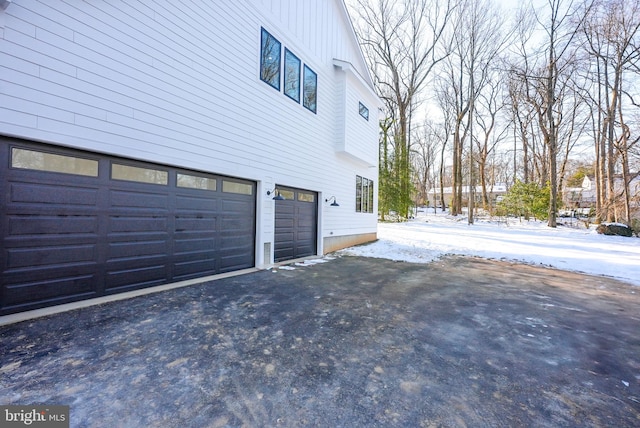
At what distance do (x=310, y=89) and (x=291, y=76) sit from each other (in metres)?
0.85

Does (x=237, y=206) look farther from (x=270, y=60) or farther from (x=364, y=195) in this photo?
(x=364, y=195)

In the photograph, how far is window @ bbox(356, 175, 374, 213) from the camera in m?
10.5

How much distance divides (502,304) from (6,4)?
6.94 metres

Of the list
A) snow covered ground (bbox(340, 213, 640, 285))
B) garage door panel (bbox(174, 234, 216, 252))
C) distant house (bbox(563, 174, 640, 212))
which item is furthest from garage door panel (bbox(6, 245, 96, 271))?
distant house (bbox(563, 174, 640, 212))

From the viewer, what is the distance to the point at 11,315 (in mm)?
3068

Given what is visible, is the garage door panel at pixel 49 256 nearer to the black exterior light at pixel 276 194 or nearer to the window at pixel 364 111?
the black exterior light at pixel 276 194

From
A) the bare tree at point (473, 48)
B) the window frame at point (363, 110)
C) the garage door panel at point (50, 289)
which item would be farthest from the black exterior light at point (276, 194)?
the bare tree at point (473, 48)

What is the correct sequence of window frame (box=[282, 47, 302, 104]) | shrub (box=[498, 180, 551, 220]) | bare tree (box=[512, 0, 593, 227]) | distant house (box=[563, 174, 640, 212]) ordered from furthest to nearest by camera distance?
1. shrub (box=[498, 180, 551, 220])
2. bare tree (box=[512, 0, 593, 227])
3. distant house (box=[563, 174, 640, 212])
4. window frame (box=[282, 47, 302, 104])

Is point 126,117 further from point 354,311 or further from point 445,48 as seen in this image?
A: point 445,48

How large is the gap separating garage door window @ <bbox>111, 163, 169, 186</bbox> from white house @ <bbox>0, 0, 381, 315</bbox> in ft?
0.06

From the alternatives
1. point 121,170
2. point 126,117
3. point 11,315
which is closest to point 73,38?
point 126,117

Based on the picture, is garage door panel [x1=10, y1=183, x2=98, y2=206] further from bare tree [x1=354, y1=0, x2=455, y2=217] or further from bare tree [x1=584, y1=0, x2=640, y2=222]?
bare tree [x1=584, y1=0, x2=640, y2=222]

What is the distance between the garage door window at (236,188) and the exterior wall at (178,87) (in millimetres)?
220

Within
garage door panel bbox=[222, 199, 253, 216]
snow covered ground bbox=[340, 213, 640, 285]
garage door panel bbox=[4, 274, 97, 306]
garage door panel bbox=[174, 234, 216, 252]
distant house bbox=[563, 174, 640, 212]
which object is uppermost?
distant house bbox=[563, 174, 640, 212]
